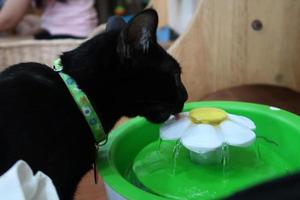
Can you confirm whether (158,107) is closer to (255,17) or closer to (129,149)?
(129,149)

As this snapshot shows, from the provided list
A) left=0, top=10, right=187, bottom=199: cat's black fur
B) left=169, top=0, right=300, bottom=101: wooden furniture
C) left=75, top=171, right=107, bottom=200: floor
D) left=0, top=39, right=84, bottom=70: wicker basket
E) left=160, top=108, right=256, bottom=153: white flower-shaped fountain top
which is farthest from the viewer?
left=0, top=39, right=84, bottom=70: wicker basket

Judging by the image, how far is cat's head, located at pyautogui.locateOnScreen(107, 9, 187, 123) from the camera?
748 mm

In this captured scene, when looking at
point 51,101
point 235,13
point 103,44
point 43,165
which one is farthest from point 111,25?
point 235,13

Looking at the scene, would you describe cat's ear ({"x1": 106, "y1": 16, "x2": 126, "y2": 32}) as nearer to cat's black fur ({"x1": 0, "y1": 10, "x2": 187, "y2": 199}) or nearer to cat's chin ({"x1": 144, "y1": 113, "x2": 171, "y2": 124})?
cat's black fur ({"x1": 0, "y1": 10, "x2": 187, "y2": 199})

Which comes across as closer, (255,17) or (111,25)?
(111,25)

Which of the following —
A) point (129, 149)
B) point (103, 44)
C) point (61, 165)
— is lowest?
point (129, 149)

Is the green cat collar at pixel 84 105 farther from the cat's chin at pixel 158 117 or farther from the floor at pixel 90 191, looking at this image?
the floor at pixel 90 191

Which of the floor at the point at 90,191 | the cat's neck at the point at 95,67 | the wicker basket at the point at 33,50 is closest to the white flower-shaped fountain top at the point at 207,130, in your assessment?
the cat's neck at the point at 95,67

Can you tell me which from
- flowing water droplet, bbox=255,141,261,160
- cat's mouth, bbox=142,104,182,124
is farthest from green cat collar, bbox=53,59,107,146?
flowing water droplet, bbox=255,141,261,160

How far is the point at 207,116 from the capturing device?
0.85 metres

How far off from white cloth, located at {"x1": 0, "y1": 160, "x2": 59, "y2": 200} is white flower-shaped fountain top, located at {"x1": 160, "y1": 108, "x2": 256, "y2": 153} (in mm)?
349

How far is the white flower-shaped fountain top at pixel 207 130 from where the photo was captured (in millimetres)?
796

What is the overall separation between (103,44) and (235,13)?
56 cm

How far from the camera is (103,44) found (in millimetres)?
790
